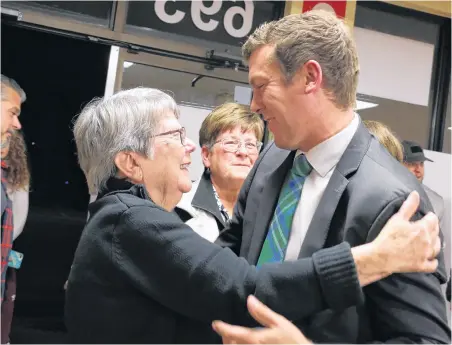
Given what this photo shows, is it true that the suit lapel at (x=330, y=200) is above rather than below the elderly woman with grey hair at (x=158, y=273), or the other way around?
above

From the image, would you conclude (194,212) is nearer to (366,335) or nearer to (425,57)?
(366,335)

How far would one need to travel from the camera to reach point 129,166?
1.27 m

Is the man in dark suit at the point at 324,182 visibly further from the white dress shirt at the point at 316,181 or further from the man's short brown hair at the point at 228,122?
the man's short brown hair at the point at 228,122

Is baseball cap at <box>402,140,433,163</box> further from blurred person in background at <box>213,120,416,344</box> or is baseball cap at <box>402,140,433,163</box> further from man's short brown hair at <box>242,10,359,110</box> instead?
blurred person in background at <box>213,120,416,344</box>

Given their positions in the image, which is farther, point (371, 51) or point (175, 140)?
point (371, 51)

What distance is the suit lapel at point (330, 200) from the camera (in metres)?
0.98

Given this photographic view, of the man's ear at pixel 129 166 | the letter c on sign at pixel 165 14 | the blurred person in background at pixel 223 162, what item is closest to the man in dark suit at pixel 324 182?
the man's ear at pixel 129 166

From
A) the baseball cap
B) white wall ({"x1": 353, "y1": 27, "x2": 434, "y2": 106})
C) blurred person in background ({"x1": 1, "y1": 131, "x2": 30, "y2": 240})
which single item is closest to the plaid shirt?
blurred person in background ({"x1": 1, "y1": 131, "x2": 30, "y2": 240})

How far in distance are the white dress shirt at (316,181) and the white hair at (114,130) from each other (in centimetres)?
43

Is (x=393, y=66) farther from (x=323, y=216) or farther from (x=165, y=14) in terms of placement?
(x=323, y=216)

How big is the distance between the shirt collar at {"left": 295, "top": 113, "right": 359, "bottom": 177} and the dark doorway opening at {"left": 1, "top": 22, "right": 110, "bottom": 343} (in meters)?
2.50

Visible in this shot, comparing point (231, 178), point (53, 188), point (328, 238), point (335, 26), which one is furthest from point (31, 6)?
point (328, 238)

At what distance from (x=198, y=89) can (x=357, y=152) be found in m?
2.59

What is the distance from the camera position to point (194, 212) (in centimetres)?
209
